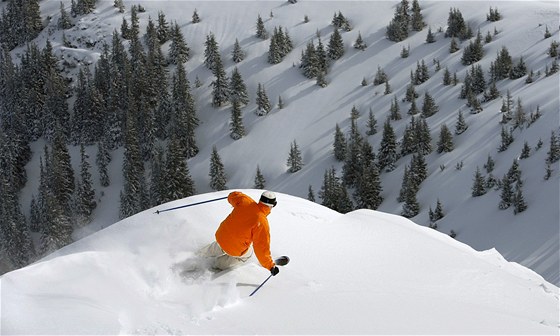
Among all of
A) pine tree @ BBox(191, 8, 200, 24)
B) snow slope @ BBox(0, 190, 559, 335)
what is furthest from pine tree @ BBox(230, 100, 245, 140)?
snow slope @ BBox(0, 190, 559, 335)

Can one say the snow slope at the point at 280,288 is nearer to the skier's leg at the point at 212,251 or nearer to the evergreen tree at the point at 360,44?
the skier's leg at the point at 212,251

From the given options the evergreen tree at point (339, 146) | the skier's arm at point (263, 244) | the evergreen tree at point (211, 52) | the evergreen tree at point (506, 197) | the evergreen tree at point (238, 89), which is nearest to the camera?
the skier's arm at point (263, 244)

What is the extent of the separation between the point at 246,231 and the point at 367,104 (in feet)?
128

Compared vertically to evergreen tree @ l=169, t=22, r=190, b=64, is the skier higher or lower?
higher

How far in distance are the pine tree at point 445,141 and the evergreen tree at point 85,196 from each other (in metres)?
32.2

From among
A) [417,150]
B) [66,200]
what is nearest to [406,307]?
[417,150]

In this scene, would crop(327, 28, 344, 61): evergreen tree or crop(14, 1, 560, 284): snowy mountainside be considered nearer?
crop(14, 1, 560, 284): snowy mountainside

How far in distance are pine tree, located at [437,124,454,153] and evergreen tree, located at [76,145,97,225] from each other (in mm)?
32222

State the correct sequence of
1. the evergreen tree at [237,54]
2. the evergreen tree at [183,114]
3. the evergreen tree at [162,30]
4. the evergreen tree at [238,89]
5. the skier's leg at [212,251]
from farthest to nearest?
the evergreen tree at [162,30], the evergreen tree at [237,54], the evergreen tree at [238,89], the evergreen tree at [183,114], the skier's leg at [212,251]

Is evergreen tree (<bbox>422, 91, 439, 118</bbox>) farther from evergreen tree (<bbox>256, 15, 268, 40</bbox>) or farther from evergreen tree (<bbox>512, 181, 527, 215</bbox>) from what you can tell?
evergreen tree (<bbox>256, 15, 268, 40</bbox>)

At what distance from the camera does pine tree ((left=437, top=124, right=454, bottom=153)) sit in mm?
33812

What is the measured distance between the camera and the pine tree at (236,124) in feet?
156

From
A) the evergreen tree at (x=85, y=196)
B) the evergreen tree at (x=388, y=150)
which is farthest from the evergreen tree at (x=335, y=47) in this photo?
the evergreen tree at (x=85, y=196)

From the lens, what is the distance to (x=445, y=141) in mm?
33906
